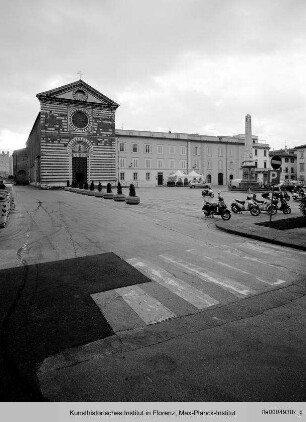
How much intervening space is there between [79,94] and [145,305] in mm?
48813

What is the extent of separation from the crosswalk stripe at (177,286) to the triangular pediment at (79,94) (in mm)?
45651

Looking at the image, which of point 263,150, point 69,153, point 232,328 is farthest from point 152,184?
point 232,328

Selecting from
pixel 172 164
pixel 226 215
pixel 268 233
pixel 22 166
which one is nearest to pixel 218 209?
pixel 226 215

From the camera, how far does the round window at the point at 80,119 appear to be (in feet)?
155

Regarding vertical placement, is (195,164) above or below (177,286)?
above

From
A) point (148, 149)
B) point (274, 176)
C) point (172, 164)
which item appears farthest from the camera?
point (172, 164)

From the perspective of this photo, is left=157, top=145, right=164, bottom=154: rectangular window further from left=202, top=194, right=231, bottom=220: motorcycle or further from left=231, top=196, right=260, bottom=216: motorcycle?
left=202, top=194, right=231, bottom=220: motorcycle

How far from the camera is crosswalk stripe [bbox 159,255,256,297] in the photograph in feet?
15.8

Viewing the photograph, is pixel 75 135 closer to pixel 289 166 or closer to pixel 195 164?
pixel 195 164

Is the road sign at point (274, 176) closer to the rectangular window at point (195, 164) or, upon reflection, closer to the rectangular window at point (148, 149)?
the rectangular window at point (148, 149)

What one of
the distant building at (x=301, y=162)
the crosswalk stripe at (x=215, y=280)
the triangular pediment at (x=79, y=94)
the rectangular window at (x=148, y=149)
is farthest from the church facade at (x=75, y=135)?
the distant building at (x=301, y=162)

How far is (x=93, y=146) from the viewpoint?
1916 inches
